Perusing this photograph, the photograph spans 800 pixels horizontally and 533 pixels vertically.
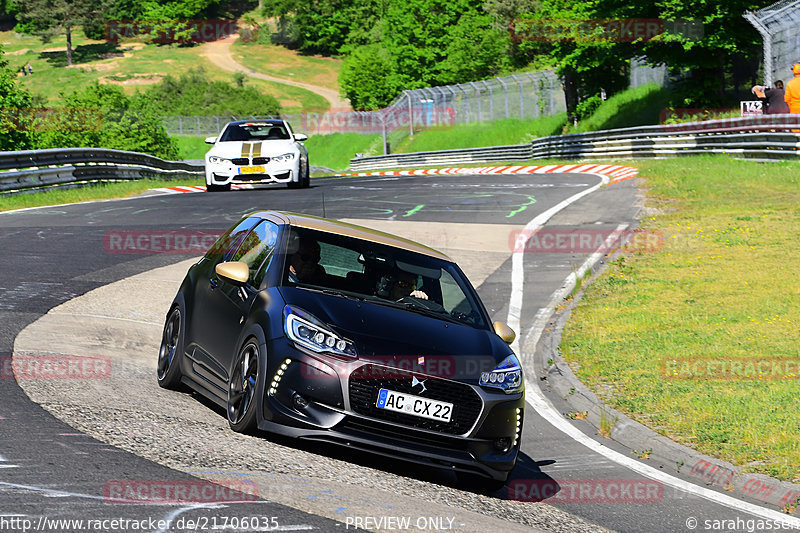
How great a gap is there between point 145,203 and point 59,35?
149711mm

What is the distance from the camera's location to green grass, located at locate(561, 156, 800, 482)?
28.4ft

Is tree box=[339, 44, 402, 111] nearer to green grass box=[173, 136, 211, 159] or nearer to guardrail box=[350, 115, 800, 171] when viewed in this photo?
green grass box=[173, 136, 211, 159]

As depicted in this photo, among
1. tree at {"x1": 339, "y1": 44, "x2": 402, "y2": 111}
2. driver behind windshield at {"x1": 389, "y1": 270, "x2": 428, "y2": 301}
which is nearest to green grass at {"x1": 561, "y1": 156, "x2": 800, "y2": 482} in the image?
driver behind windshield at {"x1": 389, "y1": 270, "x2": 428, "y2": 301}

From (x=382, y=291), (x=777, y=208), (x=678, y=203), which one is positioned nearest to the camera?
(x=382, y=291)

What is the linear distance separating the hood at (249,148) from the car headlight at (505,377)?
1836 centimetres

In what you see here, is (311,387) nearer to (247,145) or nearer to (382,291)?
(382,291)

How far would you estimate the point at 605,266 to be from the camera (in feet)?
53.9

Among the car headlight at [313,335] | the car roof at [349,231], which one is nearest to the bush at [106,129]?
the car roof at [349,231]

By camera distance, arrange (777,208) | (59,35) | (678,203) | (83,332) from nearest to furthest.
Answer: (83,332), (777,208), (678,203), (59,35)

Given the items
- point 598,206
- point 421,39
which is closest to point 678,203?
point 598,206

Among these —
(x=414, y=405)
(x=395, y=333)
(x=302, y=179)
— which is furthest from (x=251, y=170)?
(x=414, y=405)

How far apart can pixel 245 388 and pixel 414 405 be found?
3.82 feet

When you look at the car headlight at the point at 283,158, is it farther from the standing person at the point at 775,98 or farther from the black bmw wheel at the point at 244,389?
the black bmw wheel at the point at 244,389

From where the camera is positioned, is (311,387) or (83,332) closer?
(311,387)
